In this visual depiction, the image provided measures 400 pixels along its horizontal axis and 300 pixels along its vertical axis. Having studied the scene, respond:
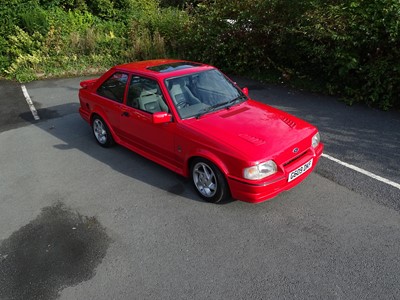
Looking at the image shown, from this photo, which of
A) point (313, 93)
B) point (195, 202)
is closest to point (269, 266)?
point (195, 202)

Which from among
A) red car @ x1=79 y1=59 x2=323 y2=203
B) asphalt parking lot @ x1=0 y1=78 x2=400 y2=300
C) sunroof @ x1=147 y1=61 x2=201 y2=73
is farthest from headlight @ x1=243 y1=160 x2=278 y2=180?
sunroof @ x1=147 y1=61 x2=201 y2=73

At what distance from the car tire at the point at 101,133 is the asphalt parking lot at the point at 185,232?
163 millimetres

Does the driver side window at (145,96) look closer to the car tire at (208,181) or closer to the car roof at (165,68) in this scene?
the car roof at (165,68)

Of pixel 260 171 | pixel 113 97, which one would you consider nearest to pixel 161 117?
pixel 260 171

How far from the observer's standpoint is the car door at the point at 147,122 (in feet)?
14.8

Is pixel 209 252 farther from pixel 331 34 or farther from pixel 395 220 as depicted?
pixel 331 34

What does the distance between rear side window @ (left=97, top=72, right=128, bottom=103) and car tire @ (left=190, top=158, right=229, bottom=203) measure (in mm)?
1840

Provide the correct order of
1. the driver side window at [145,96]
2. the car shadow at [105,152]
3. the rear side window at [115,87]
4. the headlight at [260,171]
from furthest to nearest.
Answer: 1. the rear side window at [115,87]
2. the car shadow at [105,152]
3. the driver side window at [145,96]
4. the headlight at [260,171]

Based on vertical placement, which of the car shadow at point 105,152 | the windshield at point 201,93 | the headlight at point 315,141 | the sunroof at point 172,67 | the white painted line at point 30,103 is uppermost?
the sunroof at point 172,67

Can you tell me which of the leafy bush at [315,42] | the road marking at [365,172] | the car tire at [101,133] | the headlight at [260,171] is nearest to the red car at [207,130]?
the headlight at [260,171]

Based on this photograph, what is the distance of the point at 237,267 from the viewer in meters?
3.23

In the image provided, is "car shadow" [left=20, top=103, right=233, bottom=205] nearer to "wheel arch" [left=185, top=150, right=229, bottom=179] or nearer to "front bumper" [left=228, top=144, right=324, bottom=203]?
"front bumper" [left=228, top=144, right=324, bottom=203]

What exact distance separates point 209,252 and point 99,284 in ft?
3.64

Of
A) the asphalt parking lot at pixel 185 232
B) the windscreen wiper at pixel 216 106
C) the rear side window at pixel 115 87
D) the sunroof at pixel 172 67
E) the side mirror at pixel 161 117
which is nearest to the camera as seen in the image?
the asphalt parking lot at pixel 185 232
